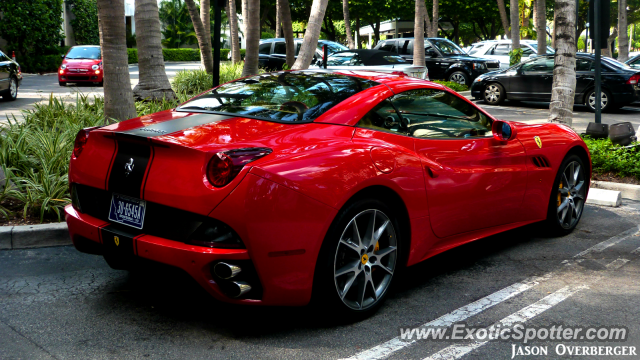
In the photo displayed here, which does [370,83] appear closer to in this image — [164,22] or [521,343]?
[521,343]

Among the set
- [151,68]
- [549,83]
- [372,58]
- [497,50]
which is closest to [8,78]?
[151,68]

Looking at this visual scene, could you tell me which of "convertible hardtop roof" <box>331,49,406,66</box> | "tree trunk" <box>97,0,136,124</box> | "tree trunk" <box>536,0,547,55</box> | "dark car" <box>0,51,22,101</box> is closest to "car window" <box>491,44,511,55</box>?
"tree trunk" <box>536,0,547,55</box>

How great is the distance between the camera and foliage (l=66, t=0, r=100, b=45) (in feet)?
129

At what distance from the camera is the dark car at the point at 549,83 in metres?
16.0

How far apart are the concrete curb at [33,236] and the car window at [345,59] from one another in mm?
12671

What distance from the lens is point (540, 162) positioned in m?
5.50

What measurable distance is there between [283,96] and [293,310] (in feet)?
4.69

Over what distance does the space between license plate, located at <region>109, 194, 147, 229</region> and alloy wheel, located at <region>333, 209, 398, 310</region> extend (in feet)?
3.66

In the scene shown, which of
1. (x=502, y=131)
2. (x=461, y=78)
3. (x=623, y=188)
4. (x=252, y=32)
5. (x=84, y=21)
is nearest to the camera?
(x=502, y=131)

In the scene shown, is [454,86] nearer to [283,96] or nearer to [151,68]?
[151,68]

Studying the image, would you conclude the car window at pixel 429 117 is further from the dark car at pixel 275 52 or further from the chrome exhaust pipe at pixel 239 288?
the dark car at pixel 275 52

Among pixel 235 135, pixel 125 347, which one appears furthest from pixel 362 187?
pixel 125 347

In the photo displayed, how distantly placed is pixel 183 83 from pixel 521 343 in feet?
44.8

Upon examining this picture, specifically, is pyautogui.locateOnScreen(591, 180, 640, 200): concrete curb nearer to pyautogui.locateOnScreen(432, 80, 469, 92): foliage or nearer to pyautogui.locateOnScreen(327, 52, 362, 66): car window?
pyautogui.locateOnScreen(327, 52, 362, 66): car window
